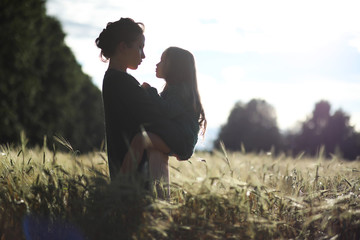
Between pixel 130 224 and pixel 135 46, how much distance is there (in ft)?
5.48

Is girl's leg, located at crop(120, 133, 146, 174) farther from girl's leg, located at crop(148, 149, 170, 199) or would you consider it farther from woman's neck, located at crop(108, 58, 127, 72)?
woman's neck, located at crop(108, 58, 127, 72)

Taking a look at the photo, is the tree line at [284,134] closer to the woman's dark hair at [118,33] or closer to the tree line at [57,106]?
the tree line at [57,106]

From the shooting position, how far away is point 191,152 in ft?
11.0

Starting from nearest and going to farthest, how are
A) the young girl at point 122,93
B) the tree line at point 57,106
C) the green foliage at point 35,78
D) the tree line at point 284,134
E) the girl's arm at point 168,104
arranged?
the young girl at point 122,93 < the girl's arm at point 168,104 < the green foliage at point 35,78 < the tree line at point 57,106 < the tree line at point 284,134

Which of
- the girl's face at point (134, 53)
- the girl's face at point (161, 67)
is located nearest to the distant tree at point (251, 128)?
the girl's face at point (161, 67)

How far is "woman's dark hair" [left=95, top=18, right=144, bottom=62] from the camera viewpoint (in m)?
3.43

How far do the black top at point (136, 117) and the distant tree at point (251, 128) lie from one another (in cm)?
2604

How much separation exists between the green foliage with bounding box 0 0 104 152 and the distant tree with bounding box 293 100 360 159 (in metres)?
16.3

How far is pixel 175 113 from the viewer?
3.26 metres

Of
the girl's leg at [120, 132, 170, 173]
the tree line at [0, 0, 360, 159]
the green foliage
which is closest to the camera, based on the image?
the girl's leg at [120, 132, 170, 173]

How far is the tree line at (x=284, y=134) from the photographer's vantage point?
27.7 metres

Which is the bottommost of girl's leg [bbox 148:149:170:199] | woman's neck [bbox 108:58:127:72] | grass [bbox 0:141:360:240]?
grass [bbox 0:141:360:240]

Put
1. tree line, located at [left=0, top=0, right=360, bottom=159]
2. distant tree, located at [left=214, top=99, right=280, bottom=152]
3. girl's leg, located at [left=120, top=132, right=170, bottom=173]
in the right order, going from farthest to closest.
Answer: distant tree, located at [left=214, top=99, right=280, bottom=152] → tree line, located at [left=0, top=0, right=360, bottom=159] → girl's leg, located at [left=120, top=132, right=170, bottom=173]

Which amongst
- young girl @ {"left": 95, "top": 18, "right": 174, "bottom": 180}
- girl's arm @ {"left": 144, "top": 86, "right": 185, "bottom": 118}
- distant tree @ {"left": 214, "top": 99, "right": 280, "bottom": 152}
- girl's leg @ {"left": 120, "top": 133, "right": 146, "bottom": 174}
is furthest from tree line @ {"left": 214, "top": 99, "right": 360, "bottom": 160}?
girl's leg @ {"left": 120, "top": 133, "right": 146, "bottom": 174}
